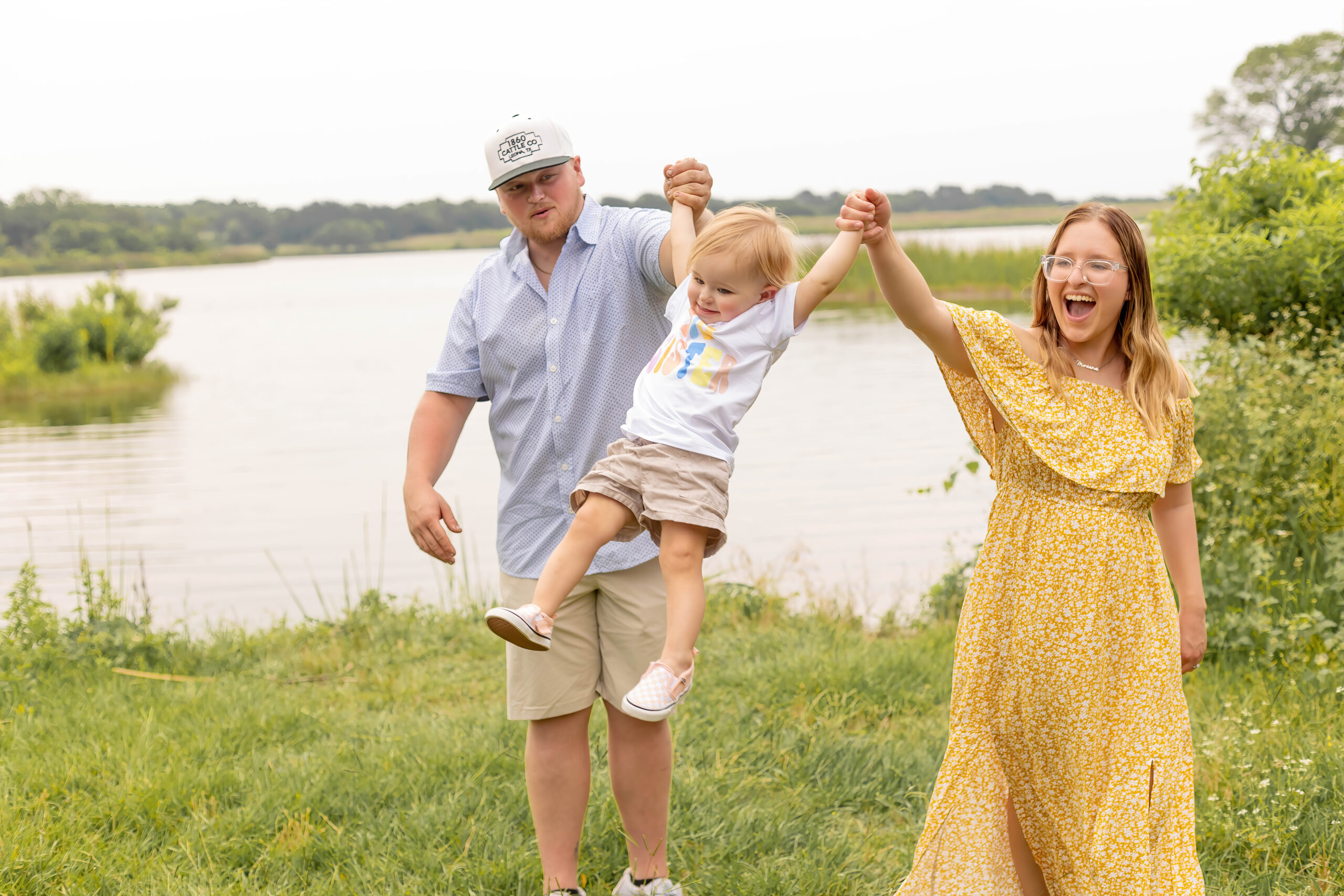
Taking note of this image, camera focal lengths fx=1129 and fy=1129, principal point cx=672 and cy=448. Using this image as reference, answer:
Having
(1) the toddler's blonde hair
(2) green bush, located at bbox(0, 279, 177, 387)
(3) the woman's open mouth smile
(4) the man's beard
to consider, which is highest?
(4) the man's beard

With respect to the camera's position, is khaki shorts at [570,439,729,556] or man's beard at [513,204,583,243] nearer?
khaki shorts at [570,439,729,556]

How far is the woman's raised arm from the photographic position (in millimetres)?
2400

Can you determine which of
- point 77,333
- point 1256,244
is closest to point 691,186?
point 1256,244

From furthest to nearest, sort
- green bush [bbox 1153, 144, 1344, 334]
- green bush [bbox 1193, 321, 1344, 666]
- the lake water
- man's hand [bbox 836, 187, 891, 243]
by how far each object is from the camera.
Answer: the lake water → green bush [bbox 1153, 144, 1344, 334] → green bush [bbox 1193, 321, 1344, 666] → man's hand [bbox 836, 187, 891, 243]

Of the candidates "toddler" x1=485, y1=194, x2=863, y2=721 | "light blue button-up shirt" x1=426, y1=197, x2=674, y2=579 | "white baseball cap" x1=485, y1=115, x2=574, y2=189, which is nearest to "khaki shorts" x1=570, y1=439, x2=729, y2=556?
"toddler" x1=485, y1=194, x2=863, y2=721

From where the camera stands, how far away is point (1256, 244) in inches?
213

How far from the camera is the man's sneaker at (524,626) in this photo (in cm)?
254

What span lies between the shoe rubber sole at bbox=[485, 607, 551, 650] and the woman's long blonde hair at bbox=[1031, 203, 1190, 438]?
134cm

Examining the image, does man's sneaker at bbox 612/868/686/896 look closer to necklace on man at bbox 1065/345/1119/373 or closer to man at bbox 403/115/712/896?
man at bbox 403/115/712/896

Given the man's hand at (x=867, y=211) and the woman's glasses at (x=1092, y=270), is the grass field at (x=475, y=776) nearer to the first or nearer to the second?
the woman's glasses at (x=1092, y=270)

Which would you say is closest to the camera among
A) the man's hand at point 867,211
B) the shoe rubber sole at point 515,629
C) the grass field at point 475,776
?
the man's hand at point 867,211

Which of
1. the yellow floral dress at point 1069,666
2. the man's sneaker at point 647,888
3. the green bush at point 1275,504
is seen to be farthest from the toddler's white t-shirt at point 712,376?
the green bush at point 1275,504

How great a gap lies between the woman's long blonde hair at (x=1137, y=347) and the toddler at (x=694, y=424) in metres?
0.58

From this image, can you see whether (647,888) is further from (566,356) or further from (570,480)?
(566,356)
